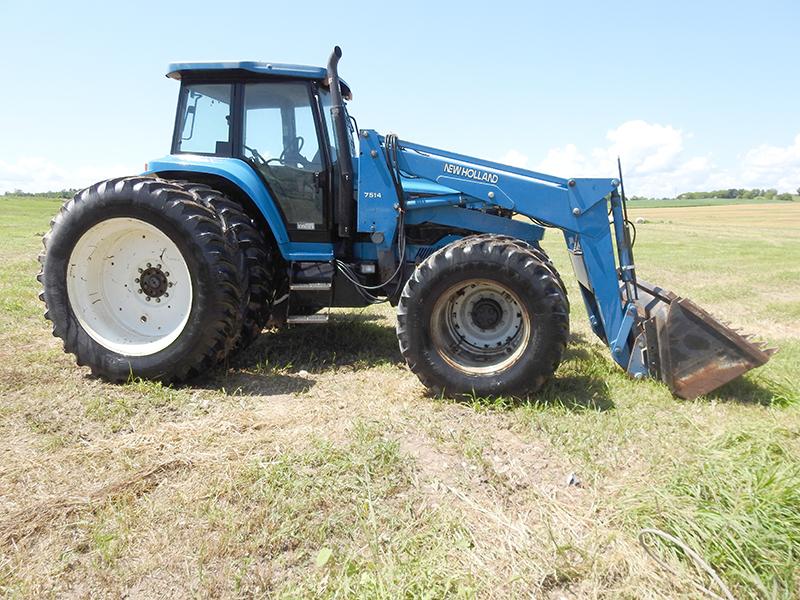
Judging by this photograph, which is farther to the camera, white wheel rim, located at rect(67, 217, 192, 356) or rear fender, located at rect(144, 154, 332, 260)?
rear fender, located at rect(144, 154, 332, 260)

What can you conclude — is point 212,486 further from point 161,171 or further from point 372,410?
point 161,171

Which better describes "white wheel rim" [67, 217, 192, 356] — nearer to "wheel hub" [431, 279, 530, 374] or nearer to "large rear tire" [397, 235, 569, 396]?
"large rear tire" [397, 235, 569, 396]

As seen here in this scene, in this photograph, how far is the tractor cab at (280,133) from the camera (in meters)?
4.78

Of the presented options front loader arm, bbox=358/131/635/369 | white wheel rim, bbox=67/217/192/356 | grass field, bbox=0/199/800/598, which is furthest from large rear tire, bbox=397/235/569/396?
white wheel rim, bbox=67/217/192/356

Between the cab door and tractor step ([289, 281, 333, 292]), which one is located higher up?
the cab door

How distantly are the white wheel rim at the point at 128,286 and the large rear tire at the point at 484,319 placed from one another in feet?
6.13

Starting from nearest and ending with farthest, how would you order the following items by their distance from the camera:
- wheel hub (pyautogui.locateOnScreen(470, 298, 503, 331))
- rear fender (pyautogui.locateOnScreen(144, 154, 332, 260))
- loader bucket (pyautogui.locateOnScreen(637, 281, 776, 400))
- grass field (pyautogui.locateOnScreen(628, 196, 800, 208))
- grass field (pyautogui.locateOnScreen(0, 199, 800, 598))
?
grass field (pyautogui.locateOnScreen(0, 199, 800, 598)) < loader bucket (pyautogui.locateOnScreen(637, 281, 776, 400)) < wheel hub (pyautogui.locateOnScreen(470, 298, 503, 331)) < rear fender (pyautogui.locateOnScreen(144, 154, 332, 260)) < grass field (pyautogui.locateOnScreen(628, 196, 800, 208))

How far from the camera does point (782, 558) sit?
2158mm

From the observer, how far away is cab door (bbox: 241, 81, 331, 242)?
4.79m

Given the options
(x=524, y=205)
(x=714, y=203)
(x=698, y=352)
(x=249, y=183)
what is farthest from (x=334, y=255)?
(x=714, y=203)

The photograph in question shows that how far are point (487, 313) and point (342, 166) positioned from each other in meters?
1.76

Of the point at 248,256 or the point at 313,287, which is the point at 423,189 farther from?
the point at 248,256

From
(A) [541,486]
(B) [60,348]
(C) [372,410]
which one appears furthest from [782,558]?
(B) [60,348]

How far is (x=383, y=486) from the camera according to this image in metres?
2.79
